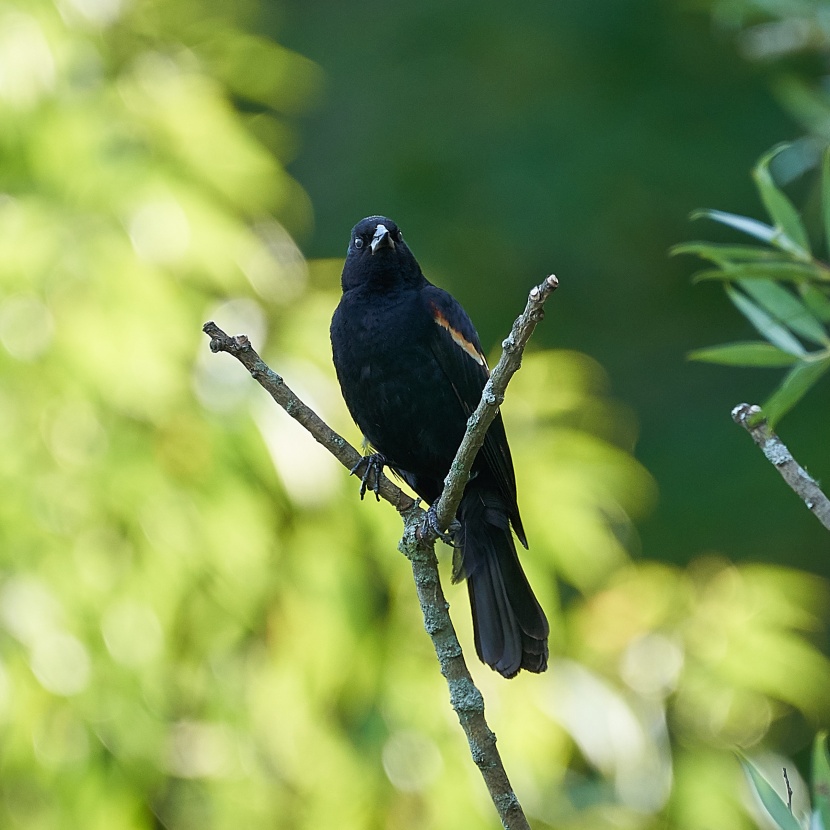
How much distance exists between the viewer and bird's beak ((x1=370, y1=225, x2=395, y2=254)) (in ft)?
7.55

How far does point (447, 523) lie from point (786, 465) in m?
0.53

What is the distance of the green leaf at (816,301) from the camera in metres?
1.65

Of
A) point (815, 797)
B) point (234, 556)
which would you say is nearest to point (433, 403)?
point (234, 556)

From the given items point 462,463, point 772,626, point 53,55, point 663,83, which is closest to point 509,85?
point 663,83

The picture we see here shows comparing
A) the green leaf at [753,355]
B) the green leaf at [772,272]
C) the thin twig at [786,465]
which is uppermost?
the green leaf at [772,272]

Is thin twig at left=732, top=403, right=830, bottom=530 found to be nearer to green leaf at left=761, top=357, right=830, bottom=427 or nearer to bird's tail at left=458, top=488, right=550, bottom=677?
green leaf at left=761, top=357, right=830, bottom=427

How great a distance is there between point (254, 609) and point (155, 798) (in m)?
0.57

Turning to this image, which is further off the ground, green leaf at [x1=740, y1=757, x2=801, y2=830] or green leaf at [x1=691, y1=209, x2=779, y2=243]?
green leaf at [x1=691, y1=209, x2=779, y2=243]

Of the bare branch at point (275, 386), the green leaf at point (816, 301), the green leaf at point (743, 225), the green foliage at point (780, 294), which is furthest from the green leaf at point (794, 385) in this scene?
the bare branch at point (275, 386)

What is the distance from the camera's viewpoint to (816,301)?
1.66 m

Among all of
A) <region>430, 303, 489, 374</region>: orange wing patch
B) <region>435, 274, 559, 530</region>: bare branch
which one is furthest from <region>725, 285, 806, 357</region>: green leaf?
<region>430, 303, 489, 374</region>: orange wing patch

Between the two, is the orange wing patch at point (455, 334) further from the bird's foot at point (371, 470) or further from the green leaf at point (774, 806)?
the green leaf at point (774, 806)

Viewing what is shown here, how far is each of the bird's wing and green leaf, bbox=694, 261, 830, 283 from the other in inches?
27.9

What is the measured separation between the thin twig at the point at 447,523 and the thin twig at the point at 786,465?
1.02 feet
